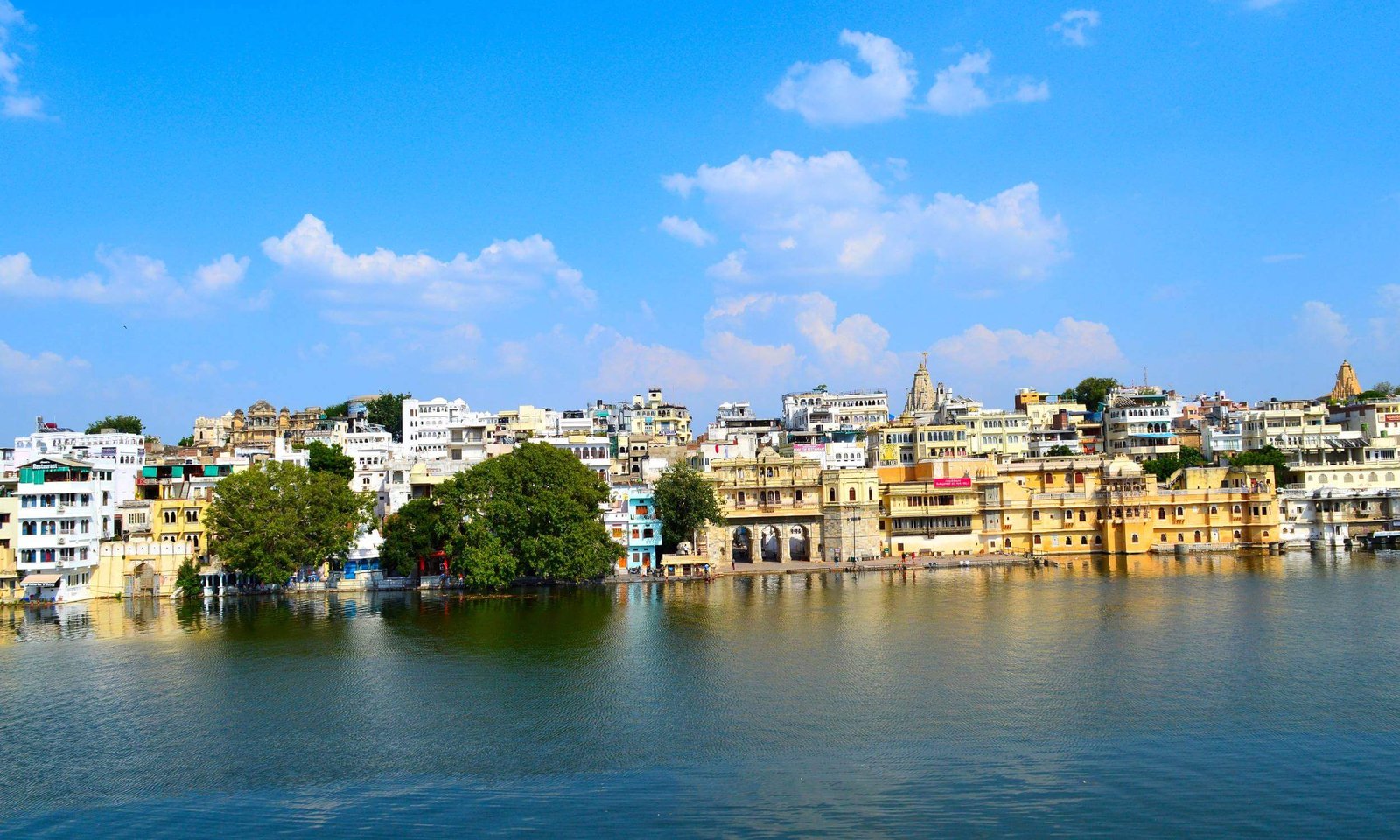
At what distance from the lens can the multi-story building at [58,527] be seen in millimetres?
41188

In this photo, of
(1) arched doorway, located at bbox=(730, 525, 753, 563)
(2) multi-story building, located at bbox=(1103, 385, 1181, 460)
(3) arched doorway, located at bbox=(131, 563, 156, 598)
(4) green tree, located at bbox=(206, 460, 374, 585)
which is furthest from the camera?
(2) multi-story building, located at bbox=(1103, 385, 1181, 460)

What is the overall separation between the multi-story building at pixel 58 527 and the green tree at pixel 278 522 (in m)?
4.20

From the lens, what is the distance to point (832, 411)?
291ft

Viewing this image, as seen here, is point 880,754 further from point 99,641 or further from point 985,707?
point 99,641

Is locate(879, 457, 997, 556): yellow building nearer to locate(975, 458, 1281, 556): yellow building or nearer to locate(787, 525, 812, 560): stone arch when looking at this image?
locate(975, 458, 1281, 556): yellow building

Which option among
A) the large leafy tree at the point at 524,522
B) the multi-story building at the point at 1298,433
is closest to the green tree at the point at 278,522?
the large leafy tree at the point at 524,522

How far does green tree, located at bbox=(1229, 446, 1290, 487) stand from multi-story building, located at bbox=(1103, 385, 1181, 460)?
6.31 meters

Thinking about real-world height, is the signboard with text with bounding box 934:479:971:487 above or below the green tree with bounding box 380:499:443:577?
above

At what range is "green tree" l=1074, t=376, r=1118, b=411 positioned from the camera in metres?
92.9

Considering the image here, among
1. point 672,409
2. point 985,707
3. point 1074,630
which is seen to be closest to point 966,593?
point 1074,630

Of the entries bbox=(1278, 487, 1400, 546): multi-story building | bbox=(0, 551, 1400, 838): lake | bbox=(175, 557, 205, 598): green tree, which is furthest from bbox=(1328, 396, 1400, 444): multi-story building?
bbox=(175, 557, 205, 598): green tree

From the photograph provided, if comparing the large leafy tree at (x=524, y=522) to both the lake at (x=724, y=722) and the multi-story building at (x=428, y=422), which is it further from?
the multi-story building at (x=428, y=422)

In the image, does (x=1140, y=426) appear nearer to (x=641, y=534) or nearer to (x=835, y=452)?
(x=835, y=452)

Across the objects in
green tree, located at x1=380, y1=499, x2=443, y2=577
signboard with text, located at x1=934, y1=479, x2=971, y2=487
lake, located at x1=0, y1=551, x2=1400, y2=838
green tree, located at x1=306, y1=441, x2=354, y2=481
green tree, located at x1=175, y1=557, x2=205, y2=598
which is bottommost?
lake, located at x1=0, y1=551, x2=1400, y2=838
